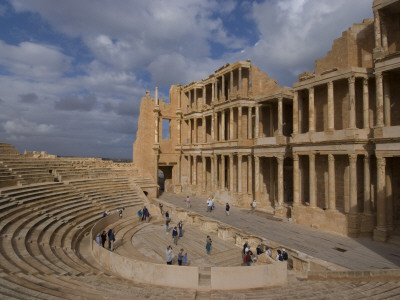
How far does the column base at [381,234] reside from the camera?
15906mm

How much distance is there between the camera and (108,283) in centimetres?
962

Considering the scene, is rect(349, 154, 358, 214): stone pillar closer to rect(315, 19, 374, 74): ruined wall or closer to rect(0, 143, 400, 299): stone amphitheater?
rect(0, 143, 400, 299): stone amphitheater

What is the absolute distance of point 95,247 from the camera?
551 inches

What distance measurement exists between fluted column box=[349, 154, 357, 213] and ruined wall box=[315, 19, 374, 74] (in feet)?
24.8

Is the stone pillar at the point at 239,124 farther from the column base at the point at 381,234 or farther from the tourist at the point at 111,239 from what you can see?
the tourist at the point at 111,239

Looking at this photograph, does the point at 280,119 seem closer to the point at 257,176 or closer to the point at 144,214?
the point at 257,176

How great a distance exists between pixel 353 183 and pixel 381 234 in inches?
137

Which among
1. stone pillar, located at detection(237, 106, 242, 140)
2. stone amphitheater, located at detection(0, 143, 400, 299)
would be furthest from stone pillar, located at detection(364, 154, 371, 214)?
stone pillar, located at detection(237, 106, 242, 140)

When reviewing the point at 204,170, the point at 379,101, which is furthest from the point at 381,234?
the point at 204,170

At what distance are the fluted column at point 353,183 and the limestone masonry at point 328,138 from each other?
6cm

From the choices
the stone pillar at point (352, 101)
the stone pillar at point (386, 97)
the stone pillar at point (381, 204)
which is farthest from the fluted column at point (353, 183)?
the stone pillar at point (386, 97)

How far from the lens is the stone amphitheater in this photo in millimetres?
8656

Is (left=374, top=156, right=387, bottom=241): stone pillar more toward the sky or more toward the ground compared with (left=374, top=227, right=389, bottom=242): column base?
more toward the sky

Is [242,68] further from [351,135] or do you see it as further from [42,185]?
[42,185]
